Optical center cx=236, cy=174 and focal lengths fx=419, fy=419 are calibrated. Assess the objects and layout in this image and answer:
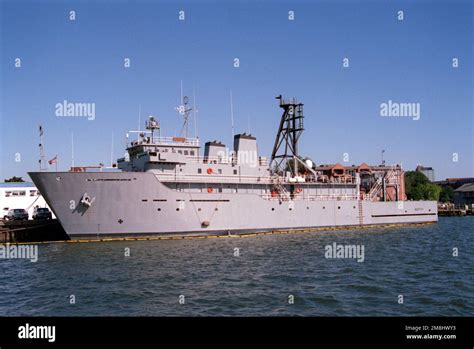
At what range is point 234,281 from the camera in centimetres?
1688

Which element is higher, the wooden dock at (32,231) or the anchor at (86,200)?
the anchor at (86,200)

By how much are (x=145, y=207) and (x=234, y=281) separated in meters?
13.4

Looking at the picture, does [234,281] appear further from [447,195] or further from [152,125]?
[447,195]

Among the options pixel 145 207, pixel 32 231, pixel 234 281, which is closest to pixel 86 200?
pixel 145 207

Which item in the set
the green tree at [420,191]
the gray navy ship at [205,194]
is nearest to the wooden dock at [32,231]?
the gray navy ship at [205,194]

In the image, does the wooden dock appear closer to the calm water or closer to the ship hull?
the ship hull

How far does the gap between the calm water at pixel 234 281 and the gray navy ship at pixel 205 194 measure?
2636mm

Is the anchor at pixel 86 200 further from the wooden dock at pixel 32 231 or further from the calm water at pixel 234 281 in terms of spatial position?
the wooden dock at pixel 32 231

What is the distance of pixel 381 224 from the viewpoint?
42656 mm

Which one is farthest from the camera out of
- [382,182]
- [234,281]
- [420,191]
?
[420,191]

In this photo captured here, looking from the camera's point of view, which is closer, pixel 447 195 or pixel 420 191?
pixel 420 191

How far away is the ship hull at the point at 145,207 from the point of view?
27.5 meters

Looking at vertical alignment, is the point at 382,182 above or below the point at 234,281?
above
